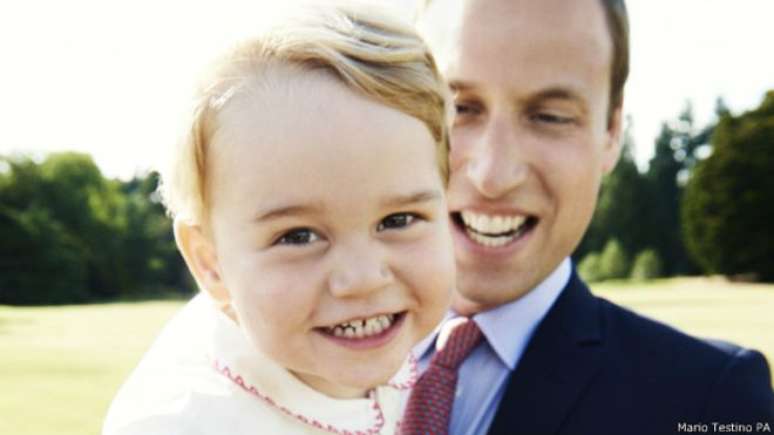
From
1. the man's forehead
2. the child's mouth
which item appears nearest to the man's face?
the man's forehead

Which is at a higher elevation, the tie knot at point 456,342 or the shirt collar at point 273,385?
the shirt collar at point 273,385

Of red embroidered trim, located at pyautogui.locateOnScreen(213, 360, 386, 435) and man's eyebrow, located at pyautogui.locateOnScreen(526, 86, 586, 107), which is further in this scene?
man's eyebrow, located at pyautogui.locateOnScreen(526, 86, 586, 107)

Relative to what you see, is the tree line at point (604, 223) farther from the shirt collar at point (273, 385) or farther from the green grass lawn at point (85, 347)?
the shirt collar at point (273, 385)

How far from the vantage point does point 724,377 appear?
2.65 meters

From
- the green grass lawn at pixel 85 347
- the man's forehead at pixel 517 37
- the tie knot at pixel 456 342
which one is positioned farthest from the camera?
the green grass lawn at pixel 85 347

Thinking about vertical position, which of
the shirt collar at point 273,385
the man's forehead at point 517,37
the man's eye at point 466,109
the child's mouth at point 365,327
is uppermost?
the man's forehead at point 517,37

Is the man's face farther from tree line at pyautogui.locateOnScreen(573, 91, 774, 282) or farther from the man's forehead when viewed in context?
tree line at pyautogui.locateOnScreen(573, 91, 774, 282)

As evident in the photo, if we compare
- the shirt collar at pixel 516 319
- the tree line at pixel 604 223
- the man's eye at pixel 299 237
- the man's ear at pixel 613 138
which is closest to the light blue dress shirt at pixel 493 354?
the shirt collar at pixel 516 319

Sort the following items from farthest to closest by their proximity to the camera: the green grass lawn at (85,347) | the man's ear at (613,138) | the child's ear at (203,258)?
the green grass lawn at (85,347) → the man's ear at (613,138) → the child's ear at (203,258)

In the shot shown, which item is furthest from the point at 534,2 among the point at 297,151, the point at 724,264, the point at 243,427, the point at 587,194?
the point at 724,264

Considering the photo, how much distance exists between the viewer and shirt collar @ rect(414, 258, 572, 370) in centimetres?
283

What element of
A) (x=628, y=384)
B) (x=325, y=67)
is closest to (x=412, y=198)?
(x=325, y=67)

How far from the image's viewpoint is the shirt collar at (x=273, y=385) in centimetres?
A: 208

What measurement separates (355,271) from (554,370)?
1.02 metres
